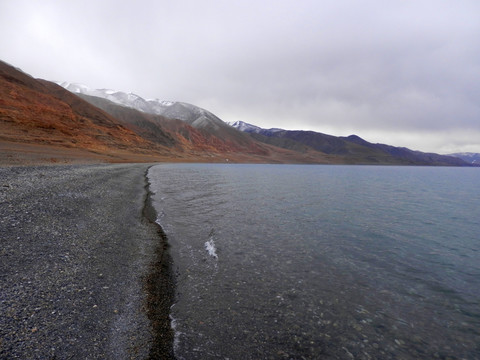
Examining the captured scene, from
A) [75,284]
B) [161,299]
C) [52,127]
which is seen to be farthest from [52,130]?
[161,299]

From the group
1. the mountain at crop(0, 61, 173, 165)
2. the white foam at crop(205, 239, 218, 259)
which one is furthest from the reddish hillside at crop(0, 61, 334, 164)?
the white foam at crop(205, 239, 218, 259)

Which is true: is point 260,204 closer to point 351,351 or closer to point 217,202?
point 217,202

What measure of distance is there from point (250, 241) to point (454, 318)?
8.58 m

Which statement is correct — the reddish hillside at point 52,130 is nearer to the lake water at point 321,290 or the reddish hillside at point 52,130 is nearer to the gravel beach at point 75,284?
the gravel beach at point 75,284

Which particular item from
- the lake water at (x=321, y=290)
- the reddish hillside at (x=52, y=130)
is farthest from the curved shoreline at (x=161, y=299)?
the reddish hillside at (x=52, y=130)

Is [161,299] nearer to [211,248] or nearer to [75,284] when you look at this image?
[75,284]

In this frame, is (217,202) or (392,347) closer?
(392,347)

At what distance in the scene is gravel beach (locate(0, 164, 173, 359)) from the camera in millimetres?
5152

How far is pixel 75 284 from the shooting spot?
7129 millimetres

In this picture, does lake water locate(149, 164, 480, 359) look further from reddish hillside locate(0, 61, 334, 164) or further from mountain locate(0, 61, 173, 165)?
mountain locate(0, 61, 173, 165)

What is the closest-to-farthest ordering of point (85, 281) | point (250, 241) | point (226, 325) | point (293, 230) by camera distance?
point (226, 325)
point (85, 281)
point (250, 241)
point (293, 230)

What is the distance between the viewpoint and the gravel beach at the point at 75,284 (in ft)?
16.9

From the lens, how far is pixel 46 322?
547 cm

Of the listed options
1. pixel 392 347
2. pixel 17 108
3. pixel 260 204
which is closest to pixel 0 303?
pixel 392 347
